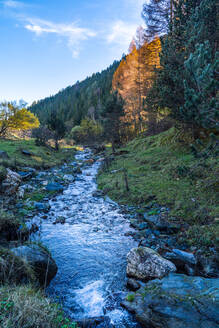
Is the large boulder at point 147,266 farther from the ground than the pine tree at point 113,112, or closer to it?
closer to it

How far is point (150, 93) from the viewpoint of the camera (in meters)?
14.3

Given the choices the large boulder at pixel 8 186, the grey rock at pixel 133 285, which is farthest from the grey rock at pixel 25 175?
the grey rock at pixel 133 285

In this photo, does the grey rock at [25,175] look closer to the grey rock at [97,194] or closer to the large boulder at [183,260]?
the grey rock at [97,194]

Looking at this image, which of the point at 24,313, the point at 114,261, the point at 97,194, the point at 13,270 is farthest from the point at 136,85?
the point at 24,313

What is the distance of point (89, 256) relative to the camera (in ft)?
19.1

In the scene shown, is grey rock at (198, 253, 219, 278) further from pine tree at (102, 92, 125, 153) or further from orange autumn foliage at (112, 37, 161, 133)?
orange autumn foliage at (112, 37, 161, 133)

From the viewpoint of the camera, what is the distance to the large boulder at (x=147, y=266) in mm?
4469

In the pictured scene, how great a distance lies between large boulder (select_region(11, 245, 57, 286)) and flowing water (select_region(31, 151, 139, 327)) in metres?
0.24

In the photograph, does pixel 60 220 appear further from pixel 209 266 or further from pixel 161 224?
pixel 209 266

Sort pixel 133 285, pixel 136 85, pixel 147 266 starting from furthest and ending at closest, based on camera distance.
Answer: pixel 136 85 < pixel 147 266 < pixel 133 285

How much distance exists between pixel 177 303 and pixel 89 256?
319 centimetres

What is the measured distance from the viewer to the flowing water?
3989 millimetres

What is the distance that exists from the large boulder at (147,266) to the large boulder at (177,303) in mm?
376

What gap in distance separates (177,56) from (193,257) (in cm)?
921
